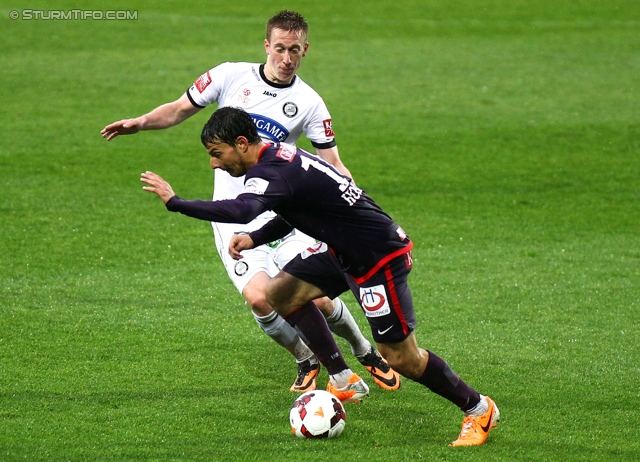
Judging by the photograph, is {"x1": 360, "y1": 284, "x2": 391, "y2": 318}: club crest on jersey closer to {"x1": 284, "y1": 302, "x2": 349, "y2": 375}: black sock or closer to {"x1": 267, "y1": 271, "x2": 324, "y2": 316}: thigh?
{"x1": 267, "y1": 271, "x2": 324, "y2": 316}: thigh

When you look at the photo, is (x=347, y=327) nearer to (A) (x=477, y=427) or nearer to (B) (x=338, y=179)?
(A) (x=477, y=427)

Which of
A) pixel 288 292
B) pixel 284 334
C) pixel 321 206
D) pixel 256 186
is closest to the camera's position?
pixel 256 186

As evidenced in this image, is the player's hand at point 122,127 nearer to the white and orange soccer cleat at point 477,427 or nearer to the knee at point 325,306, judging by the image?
the knee at point 325,306

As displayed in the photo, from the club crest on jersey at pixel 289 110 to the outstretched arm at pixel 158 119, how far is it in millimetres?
674

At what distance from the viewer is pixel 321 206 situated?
5.25 m

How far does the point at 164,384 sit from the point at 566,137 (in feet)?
33.9

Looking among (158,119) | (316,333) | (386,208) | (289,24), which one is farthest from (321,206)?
(386,208)

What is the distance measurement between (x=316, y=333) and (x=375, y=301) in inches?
32.8

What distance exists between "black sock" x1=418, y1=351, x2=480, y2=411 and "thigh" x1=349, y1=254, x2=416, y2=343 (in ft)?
0.82

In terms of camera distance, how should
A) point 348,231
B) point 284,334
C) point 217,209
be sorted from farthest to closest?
point 284,334 → point 348,231 → point 217,209

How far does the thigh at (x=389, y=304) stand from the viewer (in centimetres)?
532

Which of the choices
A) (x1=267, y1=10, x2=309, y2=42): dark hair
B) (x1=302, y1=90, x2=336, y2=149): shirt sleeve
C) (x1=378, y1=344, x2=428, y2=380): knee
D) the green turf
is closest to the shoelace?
the green turf

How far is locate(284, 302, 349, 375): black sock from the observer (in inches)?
238

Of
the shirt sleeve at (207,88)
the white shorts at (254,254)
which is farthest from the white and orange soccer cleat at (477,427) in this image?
the shirt sleeve at (207,88)
